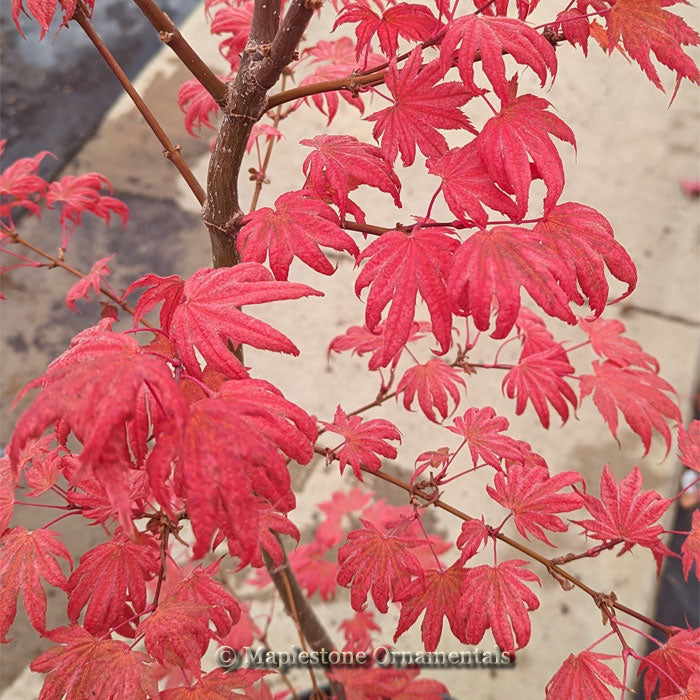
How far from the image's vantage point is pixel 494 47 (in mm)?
633

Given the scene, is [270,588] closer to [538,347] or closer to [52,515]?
[52,515]

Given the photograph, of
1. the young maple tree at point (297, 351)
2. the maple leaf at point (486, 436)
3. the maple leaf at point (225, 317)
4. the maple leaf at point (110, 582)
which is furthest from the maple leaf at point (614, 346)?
the maple leaf at point (110, 582)

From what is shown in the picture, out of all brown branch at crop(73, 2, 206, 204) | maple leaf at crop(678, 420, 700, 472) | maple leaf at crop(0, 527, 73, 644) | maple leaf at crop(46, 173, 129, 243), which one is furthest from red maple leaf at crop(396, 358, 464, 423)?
maple leaf at crop(46, 173, 129, 243)

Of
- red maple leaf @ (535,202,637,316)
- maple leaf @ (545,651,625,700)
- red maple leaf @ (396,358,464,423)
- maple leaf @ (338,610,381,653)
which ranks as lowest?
maple leaf @ (338,610,381,653)

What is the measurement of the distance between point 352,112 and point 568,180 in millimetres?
944

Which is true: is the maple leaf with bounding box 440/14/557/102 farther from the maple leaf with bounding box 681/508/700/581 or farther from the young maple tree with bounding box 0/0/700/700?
the maple leaf with bounding box 681/508/700/581

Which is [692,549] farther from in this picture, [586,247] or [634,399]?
[586,247]

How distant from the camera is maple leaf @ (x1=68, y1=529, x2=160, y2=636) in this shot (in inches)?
29.1

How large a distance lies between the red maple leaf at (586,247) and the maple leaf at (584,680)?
39 centimetres

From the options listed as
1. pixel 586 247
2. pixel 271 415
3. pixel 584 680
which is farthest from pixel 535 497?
pixel 271 415

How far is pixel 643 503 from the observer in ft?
2.64

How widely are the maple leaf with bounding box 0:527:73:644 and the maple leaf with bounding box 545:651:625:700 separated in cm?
56

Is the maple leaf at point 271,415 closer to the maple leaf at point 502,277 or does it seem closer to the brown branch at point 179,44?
the maple leaf at point 502,277

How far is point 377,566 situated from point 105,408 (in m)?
0.47
